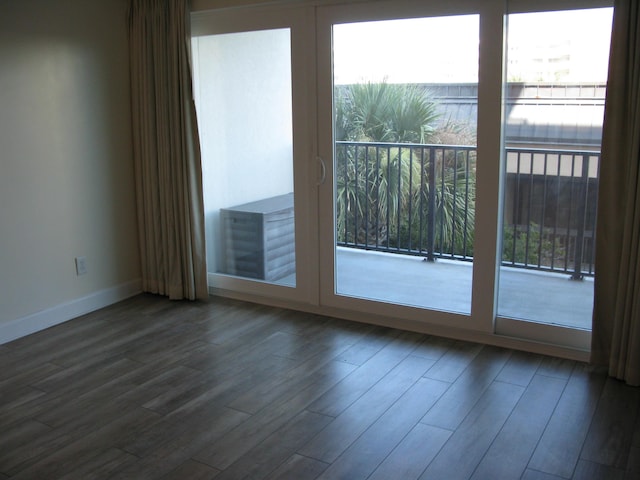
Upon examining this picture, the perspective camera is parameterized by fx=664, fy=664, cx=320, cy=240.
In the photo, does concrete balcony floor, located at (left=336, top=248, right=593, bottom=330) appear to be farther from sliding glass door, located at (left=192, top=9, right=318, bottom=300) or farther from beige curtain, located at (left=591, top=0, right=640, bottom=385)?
sliding glass door, located at (left=192, top=9, right=318, bottom=300)

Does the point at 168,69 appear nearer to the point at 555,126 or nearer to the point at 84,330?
the point at 84,330

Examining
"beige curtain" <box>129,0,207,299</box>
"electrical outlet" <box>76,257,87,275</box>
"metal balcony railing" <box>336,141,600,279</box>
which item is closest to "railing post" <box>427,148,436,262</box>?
"metal balcony railing" <box>336,141,600,279</box>

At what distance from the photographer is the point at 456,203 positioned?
400 centimetres

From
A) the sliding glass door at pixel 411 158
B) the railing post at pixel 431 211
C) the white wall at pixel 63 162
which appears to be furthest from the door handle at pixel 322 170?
the white wall at pixel 63 162

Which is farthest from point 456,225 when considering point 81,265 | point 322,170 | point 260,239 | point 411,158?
point 81,265

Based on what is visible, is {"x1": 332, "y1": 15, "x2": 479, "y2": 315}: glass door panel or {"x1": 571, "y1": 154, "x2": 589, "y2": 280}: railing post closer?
{"x1": 571, "y1": 154, "x2": 589, "y2": 280}: railing post

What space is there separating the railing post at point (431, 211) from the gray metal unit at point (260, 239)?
0.99m

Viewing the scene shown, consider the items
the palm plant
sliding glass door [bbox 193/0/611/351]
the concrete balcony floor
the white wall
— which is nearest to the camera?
sliding glass door [bbox 193/0/611/351]

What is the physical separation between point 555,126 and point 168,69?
2.63 metres

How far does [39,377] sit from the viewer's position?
3656 millimetres

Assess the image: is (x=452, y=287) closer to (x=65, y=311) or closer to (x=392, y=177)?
(x=392, y=177)

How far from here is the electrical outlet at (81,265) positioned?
4602 millimetres

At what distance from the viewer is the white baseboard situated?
418cm

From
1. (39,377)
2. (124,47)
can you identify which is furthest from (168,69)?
(39,377)
